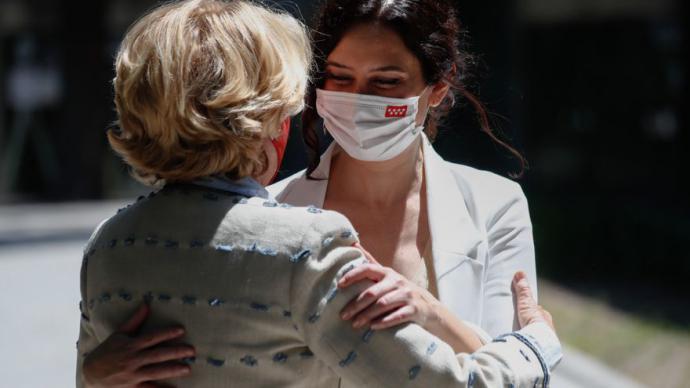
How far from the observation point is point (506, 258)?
81.5 inches

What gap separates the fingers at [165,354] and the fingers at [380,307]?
259 mm

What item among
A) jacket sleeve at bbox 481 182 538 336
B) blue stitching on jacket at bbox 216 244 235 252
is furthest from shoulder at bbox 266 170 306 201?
blue stitching on jacket at bbox 216 244 235 252

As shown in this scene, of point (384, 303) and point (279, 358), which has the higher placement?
point (384, 303)

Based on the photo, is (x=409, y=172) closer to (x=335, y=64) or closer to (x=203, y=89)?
(x=335, y=64)

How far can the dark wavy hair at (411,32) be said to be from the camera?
6.98ft

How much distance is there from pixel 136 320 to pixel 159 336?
5 cm

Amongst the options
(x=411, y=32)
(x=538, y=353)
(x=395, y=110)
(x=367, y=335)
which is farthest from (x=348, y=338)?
(x=411, y=32)

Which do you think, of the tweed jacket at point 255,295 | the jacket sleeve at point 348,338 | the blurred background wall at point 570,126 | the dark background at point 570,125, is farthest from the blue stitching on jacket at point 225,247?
the dark background at point 570,125

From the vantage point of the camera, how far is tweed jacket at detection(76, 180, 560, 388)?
1502mm

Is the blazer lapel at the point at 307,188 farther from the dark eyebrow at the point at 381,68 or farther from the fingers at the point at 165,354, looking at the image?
the fingers at the point at 165,354

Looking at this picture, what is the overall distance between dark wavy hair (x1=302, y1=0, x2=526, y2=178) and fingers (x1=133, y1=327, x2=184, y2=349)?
2.36 feet

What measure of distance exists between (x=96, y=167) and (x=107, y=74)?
1304mm

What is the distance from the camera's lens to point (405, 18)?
6.96 feet

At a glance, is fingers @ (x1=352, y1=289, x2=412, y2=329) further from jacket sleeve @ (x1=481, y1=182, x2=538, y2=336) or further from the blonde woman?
jacket sleeve @ (x1=481, y1=182, x2=538, y2=336)
